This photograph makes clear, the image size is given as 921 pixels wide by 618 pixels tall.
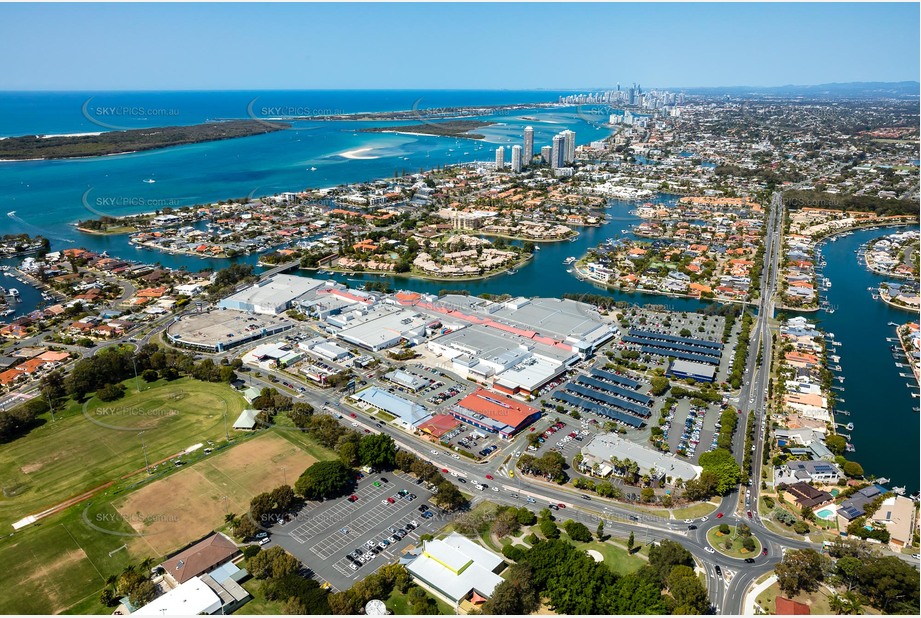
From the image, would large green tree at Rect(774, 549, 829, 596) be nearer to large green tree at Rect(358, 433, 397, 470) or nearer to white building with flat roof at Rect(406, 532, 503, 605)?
white building with flat roof at Rect(406, 532, 503, 605)

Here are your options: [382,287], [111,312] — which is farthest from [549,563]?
[111,312]

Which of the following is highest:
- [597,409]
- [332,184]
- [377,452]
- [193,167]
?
[193,167]

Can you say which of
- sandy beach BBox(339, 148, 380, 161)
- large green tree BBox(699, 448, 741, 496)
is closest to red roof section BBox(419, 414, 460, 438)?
large green tree BBox(699, 448, 741, 496)

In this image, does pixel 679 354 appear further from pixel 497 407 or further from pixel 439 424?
pixel 439 424

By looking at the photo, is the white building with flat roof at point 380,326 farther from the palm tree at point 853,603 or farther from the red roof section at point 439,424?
the palm tree at point 853,603

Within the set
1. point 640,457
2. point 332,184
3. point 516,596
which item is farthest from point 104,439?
point 332,184
